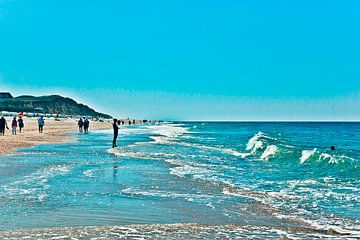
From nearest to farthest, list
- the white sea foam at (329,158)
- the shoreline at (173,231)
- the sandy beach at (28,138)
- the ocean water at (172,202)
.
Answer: the shoreline at (173,231)
the ocean water at (172,202)
the white sea foam at (329,158)
the sandy beach at (28,138)

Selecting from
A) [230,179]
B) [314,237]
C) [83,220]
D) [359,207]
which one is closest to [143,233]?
[83,220]

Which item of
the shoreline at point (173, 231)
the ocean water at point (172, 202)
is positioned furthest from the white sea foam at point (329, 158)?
the shoreline at point (173, 231)

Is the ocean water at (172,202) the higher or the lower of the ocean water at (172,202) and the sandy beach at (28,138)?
the lower

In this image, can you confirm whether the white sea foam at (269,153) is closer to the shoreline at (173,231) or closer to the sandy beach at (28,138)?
the sandy beach at (28,138)

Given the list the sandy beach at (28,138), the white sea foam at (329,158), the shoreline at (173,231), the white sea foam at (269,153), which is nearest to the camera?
the shoreline at (173,231)

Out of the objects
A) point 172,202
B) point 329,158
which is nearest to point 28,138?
point 329,158

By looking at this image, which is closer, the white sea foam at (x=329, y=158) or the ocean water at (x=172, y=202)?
the ocean water at (x=172, y=202)

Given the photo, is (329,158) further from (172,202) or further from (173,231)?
(173,231)

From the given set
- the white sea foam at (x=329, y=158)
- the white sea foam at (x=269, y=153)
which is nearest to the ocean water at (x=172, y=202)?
the white sea foam at (x=329, y=158)

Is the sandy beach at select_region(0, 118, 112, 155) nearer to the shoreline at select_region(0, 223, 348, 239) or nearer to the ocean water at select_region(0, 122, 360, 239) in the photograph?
the ocean water at select_region(0, 122, 360, 239)

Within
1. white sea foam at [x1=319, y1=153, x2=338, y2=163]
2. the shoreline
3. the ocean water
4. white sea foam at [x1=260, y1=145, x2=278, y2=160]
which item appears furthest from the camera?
white sea foam at [x1=260, y1=145, x2=278, y2=160]

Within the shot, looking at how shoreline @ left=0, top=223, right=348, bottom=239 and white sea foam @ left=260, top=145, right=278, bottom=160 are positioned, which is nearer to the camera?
shoreline @ left=0, top=223, right=348, bottom=239

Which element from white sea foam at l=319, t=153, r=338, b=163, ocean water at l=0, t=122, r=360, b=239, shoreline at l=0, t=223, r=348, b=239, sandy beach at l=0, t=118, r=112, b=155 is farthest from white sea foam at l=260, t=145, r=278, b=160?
shoreline at l=0, t=223, r=348, b=239

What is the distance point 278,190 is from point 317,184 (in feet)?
7.20
